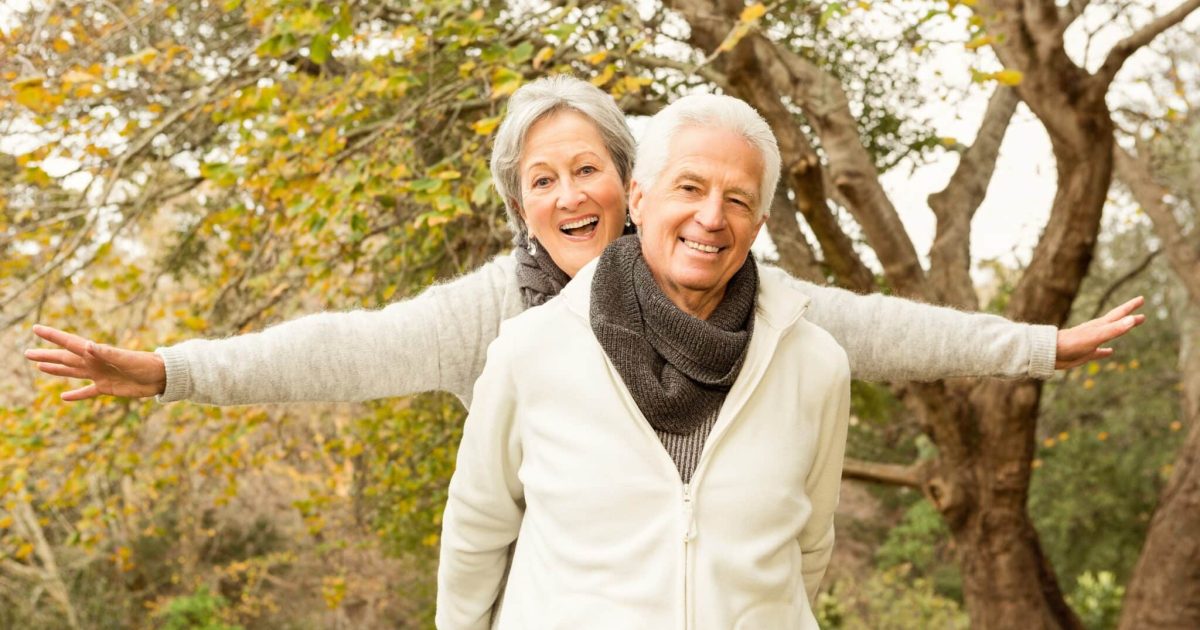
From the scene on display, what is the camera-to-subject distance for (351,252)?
520 centimetres

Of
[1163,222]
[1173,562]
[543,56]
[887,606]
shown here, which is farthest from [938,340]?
[887,606]

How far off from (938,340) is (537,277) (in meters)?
0.74

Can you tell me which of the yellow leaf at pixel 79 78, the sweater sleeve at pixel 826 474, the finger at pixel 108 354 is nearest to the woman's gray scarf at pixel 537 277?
the sweater sleeve at pixel 826 474

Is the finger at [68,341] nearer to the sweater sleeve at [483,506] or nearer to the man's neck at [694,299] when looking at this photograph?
the sweater sleeve at [483,506]

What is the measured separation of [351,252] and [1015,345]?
3535mm

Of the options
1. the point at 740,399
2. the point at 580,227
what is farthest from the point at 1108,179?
the point at 740,399

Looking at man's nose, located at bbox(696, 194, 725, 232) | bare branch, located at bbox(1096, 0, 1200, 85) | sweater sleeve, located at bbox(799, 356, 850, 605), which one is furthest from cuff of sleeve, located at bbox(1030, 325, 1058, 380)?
bare branch, located at bbox(1096, 0, 1200, 85)

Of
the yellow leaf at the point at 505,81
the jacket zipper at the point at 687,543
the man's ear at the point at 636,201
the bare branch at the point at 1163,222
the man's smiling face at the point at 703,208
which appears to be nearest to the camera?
the jacket zipper at the point at 687,543

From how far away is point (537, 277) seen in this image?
221cm

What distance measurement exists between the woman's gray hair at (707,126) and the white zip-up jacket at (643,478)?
167 millimetres

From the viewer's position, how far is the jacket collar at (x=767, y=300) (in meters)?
1.78

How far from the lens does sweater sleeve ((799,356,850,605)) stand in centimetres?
181

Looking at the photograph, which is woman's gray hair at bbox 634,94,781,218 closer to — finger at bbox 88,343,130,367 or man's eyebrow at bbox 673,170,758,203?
man's eyebrow at bbox 673,170,758,203

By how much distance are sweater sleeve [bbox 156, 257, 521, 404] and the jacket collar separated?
39 cm
